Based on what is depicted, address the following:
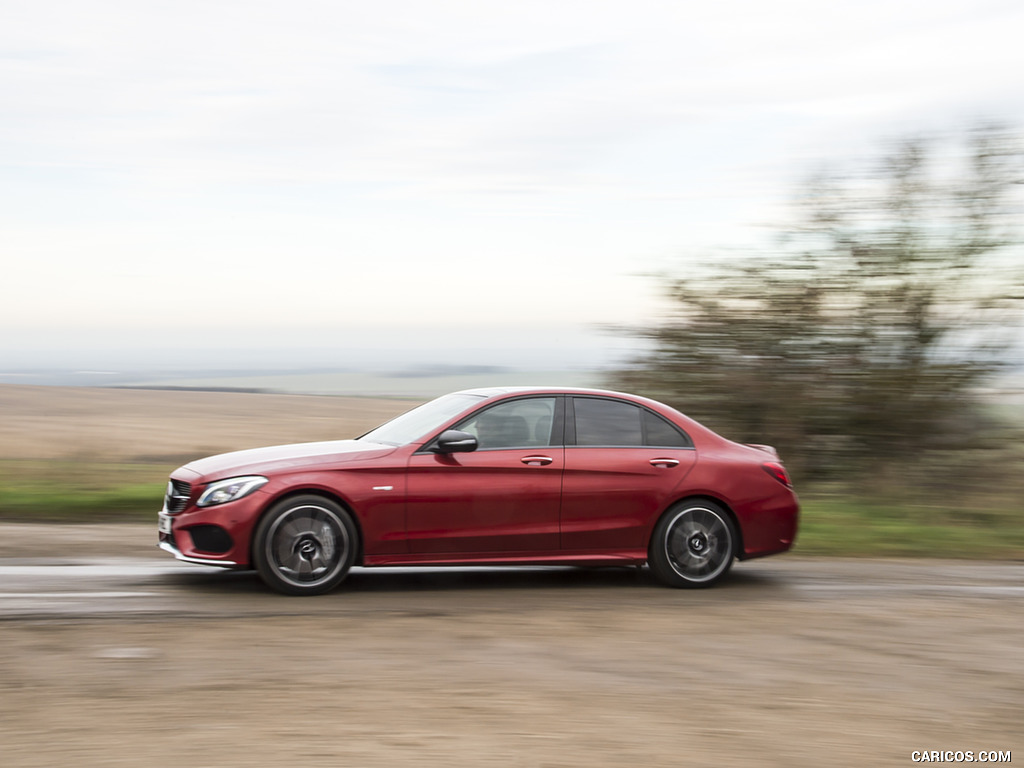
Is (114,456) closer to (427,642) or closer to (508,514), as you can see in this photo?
(508,514)

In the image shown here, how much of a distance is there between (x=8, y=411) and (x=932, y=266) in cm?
2843

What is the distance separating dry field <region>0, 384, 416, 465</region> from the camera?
19922mm

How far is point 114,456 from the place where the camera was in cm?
1650

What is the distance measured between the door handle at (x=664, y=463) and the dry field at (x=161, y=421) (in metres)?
8.71

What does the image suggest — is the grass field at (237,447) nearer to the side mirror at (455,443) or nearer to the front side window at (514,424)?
the front side window at (514,424)

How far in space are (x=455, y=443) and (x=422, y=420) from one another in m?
0.80

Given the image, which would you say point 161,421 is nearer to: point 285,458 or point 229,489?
point 285,458

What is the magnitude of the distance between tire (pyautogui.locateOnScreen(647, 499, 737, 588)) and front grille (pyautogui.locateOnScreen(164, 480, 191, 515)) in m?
3.51

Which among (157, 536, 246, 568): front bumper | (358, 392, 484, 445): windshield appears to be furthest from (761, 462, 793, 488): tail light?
(157, 536, 246, 568): front bumper

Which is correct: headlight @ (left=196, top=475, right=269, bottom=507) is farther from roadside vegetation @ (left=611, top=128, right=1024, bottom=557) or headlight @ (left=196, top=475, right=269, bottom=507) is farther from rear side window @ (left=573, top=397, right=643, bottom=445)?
roadside vegetation @ (left=611, top=128, right=1024, bottom=557)

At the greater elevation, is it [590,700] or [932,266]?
[932,266]

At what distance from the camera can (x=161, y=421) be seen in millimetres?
30156

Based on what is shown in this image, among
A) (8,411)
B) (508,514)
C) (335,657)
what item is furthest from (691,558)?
(8,411)

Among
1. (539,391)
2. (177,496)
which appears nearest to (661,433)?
(539,391)
